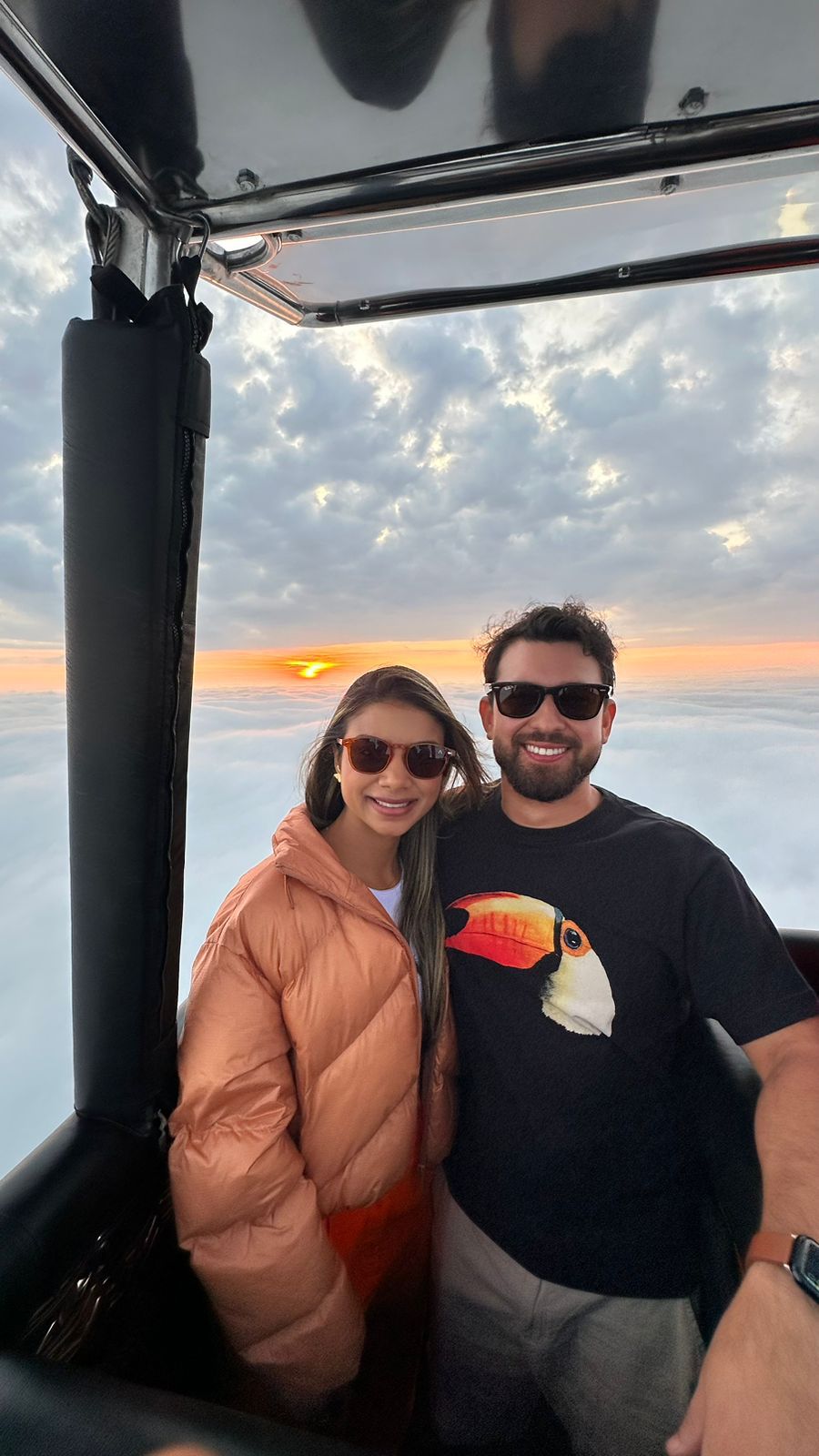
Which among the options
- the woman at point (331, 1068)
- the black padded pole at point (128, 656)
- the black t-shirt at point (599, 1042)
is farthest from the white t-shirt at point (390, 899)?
the black padded pole at point (128, 656)

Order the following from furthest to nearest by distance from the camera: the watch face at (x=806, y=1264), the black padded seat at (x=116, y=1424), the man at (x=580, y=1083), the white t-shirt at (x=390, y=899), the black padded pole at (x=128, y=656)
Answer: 1. the white t-shirt at (x=390, y=899)
2. the man at (x=580, y=1083)
3. the black padded pole at (x=128, y=656)
4. the watch face at (x=806, y=1264)
5. the black padded seat at (x=116, y=1424)

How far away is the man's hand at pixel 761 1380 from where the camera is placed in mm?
651

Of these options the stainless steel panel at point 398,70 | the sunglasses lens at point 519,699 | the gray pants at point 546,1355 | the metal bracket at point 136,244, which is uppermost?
the stainless steel panel at point 398,70

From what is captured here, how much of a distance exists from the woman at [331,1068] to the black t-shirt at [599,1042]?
0.10m

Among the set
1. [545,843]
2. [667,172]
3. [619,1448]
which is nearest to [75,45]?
[667,172]

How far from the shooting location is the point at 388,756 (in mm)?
1119

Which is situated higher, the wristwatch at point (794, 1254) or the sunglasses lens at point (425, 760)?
the sunglasses lens at point (425, 760)

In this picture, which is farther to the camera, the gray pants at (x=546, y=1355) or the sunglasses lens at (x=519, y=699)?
the sunglasses lens at (x=519, y=699)

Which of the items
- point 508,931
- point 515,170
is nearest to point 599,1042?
point 508,931

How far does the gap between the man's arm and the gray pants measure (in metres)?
0.36

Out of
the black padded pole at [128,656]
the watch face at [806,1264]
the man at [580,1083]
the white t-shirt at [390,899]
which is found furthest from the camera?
the white t-shirt at [390,899]

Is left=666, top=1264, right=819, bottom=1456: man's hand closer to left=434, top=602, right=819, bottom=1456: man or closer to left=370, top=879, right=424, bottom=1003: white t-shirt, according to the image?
left=434, top=602, right=819, bottom=1456: man

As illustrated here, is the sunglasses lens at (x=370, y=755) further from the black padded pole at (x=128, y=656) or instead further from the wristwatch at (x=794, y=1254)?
the wristwatch at (x=794, y=1254)

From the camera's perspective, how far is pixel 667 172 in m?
0.83
